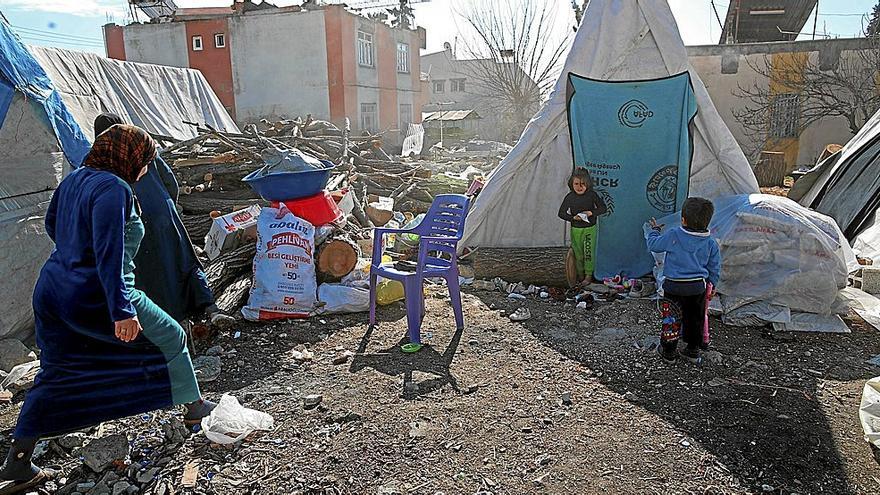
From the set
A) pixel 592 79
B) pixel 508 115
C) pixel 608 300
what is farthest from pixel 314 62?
pixel 608 300

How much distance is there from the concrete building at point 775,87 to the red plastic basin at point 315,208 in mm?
13088

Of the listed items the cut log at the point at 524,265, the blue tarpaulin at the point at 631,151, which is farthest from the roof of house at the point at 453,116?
the cut log at the point at 524,265

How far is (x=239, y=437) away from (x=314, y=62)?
1927 centimetres

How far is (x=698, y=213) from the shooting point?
3.74m

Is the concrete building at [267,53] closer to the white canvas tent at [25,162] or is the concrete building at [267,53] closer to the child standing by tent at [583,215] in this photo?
the child standing by tent at [583,215]

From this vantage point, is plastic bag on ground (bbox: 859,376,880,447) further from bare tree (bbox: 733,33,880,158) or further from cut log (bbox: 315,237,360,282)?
bare tree (bbox: 733,33,880,158)

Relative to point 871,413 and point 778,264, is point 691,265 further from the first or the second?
point 778,264

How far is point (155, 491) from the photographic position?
8.74ft

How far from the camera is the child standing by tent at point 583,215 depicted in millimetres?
5449

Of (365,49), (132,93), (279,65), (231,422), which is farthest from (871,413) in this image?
(365,49)

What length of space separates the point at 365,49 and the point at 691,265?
68.6 ft

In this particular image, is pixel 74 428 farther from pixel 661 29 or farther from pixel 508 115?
pixel 508 115

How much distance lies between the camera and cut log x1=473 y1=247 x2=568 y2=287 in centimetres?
550

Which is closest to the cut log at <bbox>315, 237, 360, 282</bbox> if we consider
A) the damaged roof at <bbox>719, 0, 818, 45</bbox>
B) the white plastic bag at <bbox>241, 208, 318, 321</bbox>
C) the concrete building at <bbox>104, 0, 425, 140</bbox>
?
the white plastic bag at <bbox>241, 208, 318, 321</bbox>
